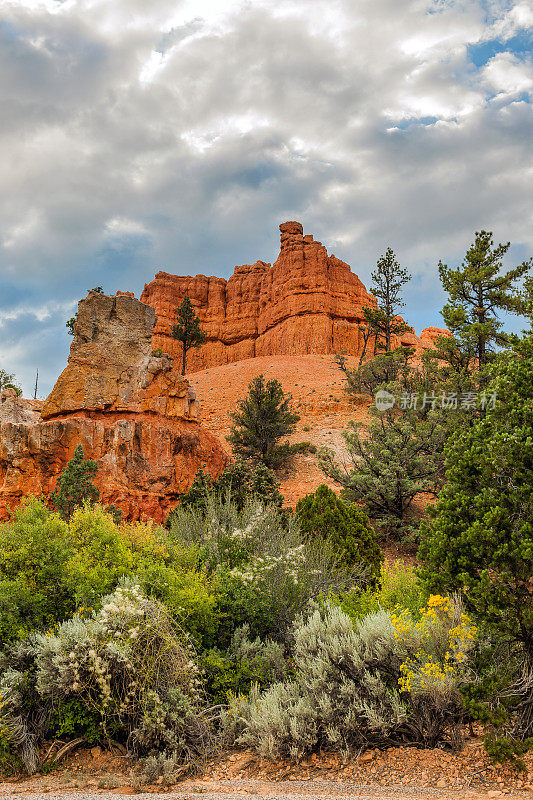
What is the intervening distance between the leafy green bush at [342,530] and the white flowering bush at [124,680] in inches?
201

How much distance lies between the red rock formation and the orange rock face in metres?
42.2

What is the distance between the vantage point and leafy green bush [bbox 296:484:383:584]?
11211 mm

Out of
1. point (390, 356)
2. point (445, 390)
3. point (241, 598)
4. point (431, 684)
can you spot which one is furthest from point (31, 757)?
point (390, 356)

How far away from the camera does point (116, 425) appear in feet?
51.4

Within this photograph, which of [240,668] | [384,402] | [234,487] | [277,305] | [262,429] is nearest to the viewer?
[240,668]

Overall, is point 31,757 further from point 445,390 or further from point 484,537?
point 445,390

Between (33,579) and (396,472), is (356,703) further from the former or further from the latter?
(396,472)

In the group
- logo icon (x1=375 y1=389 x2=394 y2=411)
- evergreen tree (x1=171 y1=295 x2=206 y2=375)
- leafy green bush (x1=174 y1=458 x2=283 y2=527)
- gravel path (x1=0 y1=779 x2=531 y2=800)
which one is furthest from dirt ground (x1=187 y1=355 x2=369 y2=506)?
gravel path (x1=0 y1=779 x2=531 y2=800)

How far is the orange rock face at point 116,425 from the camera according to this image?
14844mm

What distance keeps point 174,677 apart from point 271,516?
4717 mm

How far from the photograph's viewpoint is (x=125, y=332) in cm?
1788

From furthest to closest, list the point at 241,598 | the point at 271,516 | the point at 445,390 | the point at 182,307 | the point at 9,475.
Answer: the point at 182,307 → the point at 445,390 → the point at 9,475 → the point at 271,516 → the point at 241,598

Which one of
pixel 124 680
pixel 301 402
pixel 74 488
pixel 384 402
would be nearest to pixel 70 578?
Answer: pixel 124 680

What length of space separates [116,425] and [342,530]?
7917mm
